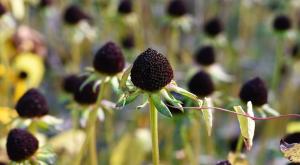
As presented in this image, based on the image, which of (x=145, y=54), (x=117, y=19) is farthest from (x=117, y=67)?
(x=117, y=19)

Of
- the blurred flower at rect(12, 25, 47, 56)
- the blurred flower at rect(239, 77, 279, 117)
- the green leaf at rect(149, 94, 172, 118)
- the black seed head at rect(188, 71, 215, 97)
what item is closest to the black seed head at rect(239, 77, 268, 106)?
the blurred flower at rect(239, 77, 279, 117)

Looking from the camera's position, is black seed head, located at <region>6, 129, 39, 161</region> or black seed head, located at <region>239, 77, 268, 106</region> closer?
black seed head, located at <region>6, 129, 39, 161</region>

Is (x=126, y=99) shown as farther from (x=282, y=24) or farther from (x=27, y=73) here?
(x=282, y=24)

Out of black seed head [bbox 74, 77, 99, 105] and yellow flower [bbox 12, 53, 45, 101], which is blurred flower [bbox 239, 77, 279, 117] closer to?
black seed head [bbox 74, 77, 99, 105]

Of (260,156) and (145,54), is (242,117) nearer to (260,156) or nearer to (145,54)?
(145,54)

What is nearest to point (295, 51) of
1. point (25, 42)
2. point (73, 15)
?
point (73, 15)

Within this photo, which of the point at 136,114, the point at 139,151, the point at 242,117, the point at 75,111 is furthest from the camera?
the point at 136,114
